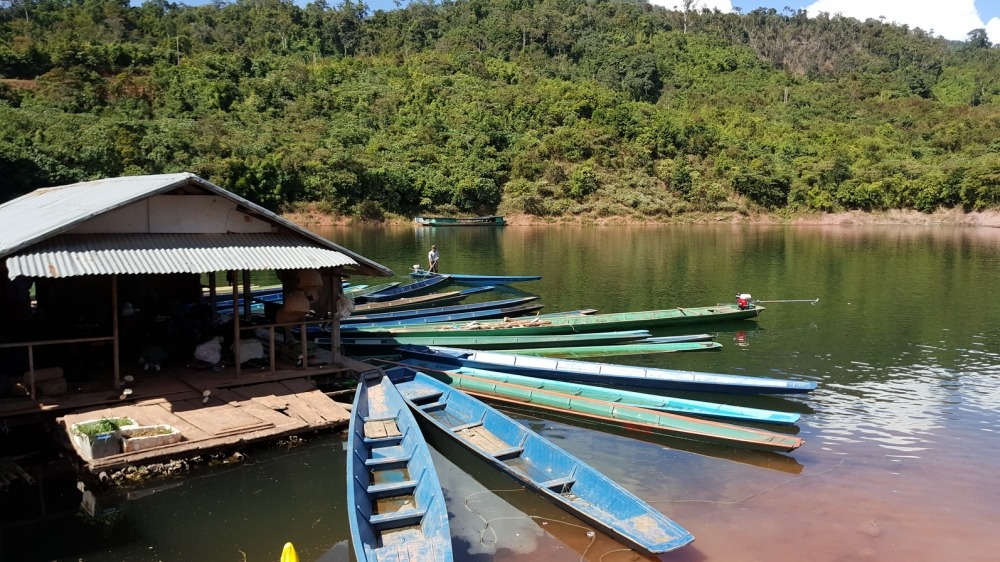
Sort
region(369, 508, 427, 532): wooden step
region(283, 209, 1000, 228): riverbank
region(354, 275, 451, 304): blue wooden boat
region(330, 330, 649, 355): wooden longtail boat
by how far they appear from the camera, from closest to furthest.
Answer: region(369, 508, 427, 532): wooden step, region(330, 330, 649, 355): wooden longtail boat, region(354, 275, 451, 304): blue wooden boat, region(283, 209, 1000, 228): riverbank

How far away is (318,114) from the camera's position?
225 ft

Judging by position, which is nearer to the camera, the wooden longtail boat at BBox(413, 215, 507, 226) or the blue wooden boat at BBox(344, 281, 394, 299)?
the blue wooden boat at BBox(344, 281, 394, 299)

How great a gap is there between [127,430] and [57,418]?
1500 mm

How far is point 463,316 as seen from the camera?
1936 cm

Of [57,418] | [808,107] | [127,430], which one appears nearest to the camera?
[127,430]

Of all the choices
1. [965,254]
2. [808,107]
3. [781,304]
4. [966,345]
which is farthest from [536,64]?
[966,345]

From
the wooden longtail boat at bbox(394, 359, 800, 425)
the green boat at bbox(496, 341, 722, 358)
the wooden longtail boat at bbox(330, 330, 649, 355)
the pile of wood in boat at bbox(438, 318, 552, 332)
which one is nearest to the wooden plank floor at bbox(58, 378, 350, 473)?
the wooden longtail boat at bbox(394, 359, 800, 425)

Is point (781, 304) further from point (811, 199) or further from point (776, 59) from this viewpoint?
point (776, 59)

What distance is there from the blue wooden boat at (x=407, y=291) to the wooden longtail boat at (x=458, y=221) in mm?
28629

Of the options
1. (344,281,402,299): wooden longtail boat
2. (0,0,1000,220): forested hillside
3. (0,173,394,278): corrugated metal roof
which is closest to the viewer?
(0,173,394,278): corrugated metal roof

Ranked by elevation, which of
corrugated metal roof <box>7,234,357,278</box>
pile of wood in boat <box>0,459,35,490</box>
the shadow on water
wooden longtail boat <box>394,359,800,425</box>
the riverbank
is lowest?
the shadow on water

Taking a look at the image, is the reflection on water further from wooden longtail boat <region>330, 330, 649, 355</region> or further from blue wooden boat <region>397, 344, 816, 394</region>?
wooden longtail boat <region>330, 330, 649, 355</region>

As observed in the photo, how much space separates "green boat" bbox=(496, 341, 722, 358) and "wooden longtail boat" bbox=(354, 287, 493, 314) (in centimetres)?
540

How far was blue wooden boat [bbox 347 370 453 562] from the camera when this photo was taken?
6.86 meters
